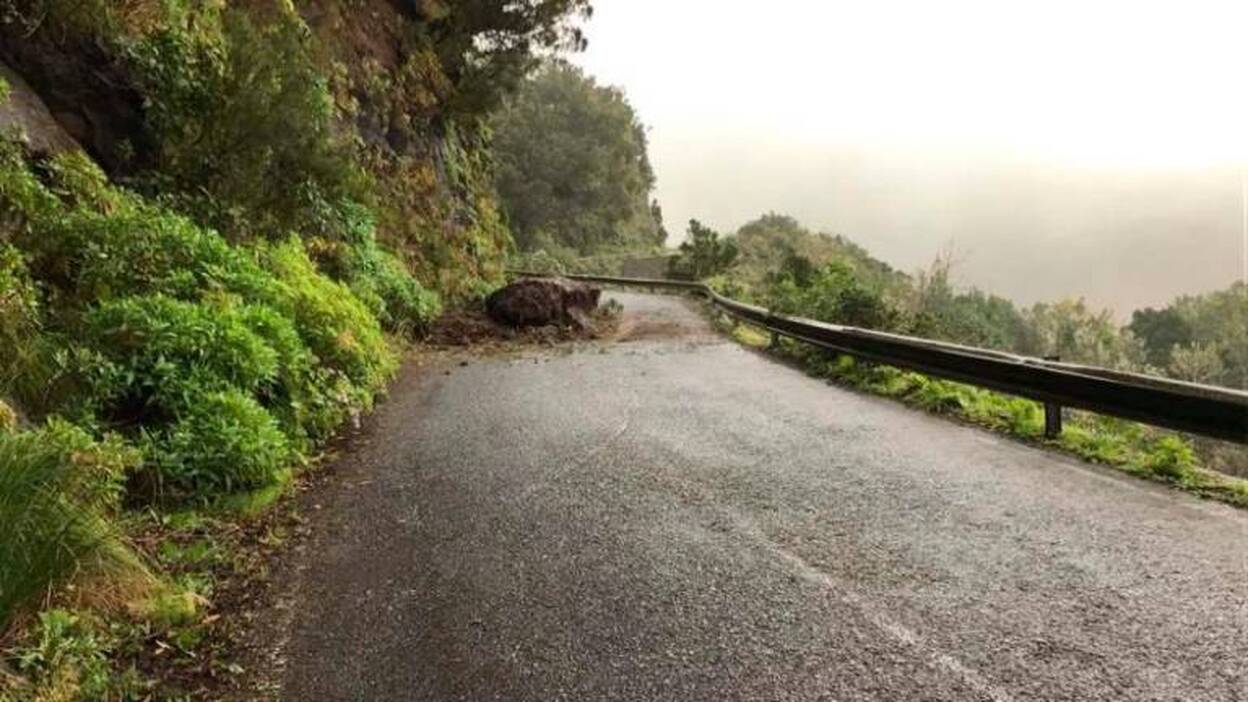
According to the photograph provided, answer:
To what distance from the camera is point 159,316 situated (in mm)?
6277

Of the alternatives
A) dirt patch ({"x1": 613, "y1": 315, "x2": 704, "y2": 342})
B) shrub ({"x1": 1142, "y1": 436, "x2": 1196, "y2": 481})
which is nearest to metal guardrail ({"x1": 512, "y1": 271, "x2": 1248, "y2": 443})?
shrub ({"x1": 1142, "y1": 436, "x2": 1196, "y2": 481})

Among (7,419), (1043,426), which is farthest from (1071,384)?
(7,419)

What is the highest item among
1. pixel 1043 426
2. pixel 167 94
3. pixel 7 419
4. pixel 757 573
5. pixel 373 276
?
pixel 167 94

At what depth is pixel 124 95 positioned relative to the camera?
9523mm

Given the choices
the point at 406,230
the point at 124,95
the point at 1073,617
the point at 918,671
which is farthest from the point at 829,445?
the point at 406,230

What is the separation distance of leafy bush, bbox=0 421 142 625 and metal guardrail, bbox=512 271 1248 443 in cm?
680

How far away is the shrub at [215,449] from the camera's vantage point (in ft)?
17.4

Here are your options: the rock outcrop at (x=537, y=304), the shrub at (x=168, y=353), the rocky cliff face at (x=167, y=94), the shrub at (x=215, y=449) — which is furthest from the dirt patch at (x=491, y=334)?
the shrub at (x=215, y=449)

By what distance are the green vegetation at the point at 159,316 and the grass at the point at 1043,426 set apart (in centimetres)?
606

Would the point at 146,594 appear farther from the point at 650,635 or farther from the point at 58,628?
the point at 650,635

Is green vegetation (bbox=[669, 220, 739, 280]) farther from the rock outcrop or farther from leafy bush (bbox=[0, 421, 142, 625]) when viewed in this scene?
leafy bush (bbox=[0, 421, 142, 625])

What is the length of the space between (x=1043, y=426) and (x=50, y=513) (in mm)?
7491

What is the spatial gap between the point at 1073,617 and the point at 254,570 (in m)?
4.26

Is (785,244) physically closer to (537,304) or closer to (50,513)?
(537,304)
